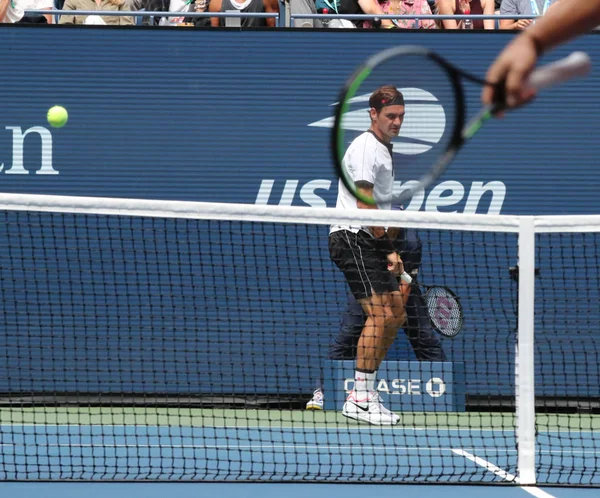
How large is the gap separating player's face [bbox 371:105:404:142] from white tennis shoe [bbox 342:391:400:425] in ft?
8.29

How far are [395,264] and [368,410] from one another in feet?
3.04

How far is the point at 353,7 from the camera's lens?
26.8ft

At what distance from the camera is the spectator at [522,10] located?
8141 mm

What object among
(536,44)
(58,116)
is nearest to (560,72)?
(536,44)

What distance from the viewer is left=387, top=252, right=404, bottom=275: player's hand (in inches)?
259

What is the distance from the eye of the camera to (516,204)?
26.1 ft

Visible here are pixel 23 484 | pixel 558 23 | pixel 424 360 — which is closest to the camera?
pixel 558 23

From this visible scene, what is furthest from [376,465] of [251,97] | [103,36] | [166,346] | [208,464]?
[103,36]

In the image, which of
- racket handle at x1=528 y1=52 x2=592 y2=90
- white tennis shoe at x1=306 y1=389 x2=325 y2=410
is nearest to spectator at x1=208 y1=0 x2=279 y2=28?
white tennis shoe at x1=306 y1=389 x2=325 y2=410

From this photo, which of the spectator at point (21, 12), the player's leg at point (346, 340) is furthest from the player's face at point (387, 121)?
the spectator at point (21, 12)

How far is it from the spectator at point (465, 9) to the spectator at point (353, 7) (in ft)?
1.37

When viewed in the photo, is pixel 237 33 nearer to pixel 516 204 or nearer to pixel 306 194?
pixel 306 194

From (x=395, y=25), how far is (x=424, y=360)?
2.64 metres

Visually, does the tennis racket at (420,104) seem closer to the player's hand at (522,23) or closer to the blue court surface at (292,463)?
the blue court surface at (292,463)
